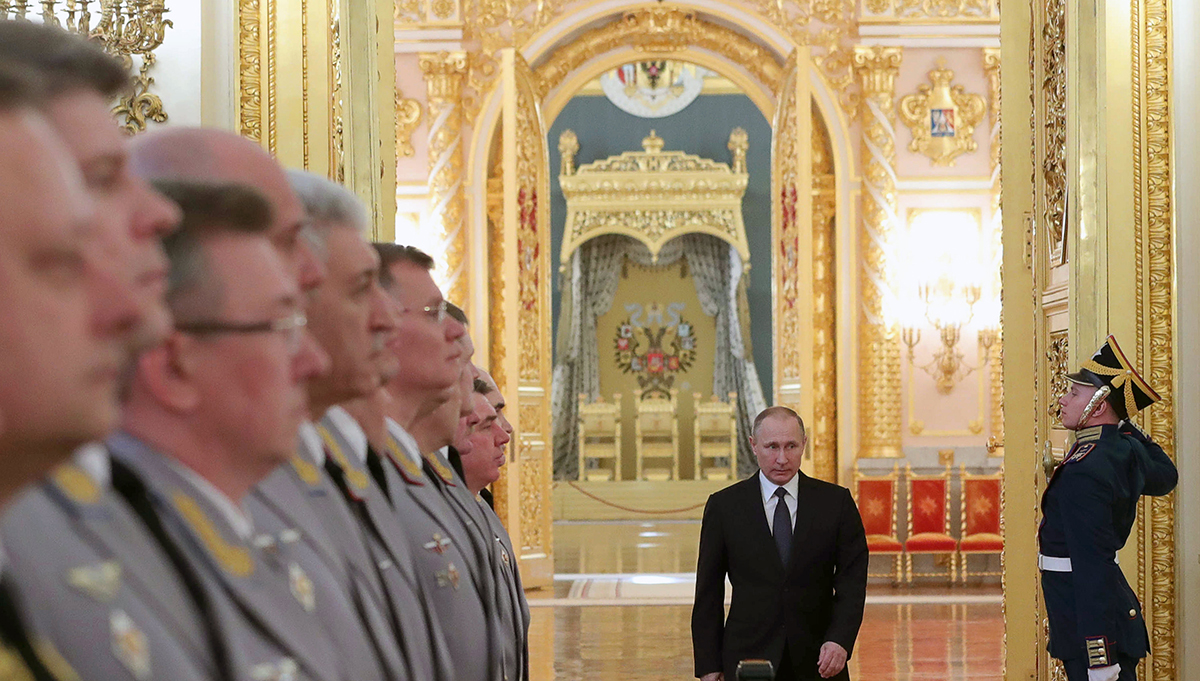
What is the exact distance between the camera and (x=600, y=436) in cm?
1806

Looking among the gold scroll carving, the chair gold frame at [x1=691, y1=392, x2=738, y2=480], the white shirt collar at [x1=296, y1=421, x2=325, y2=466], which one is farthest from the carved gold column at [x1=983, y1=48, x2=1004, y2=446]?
the white shirt collar at [x1=296, y1=421, x2=325, y2=466]

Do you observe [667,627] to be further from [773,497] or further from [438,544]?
[438,544]

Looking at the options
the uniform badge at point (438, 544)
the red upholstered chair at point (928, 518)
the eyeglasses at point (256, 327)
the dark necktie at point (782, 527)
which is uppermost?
the eyeglasses at point (256, 327)

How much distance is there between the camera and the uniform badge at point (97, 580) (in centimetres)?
96

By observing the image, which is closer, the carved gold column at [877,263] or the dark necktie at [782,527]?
the dark necktie at [782,527]

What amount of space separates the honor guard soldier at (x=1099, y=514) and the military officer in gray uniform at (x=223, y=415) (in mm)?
3473

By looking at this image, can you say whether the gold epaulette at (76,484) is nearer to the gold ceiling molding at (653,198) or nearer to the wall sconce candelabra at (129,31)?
the wall sconce candelabra at (129,31)

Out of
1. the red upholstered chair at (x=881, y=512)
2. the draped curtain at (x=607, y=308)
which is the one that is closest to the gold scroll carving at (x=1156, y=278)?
the red upholstered chair at (x=881, y=512)

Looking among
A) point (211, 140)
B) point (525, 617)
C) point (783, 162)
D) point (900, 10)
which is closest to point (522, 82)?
point (783, 162)

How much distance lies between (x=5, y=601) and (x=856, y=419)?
10.2 metres

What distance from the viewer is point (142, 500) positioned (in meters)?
1.14

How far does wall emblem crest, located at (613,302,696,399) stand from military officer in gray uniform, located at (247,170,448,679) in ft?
55.4

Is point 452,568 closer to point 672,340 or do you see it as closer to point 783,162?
point 783,162

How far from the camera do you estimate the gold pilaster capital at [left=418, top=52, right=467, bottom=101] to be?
35.4 feet
